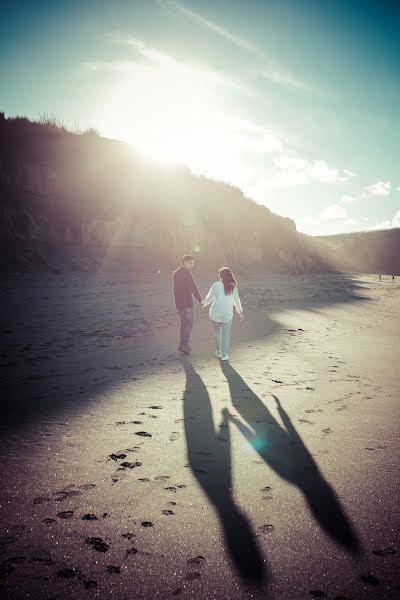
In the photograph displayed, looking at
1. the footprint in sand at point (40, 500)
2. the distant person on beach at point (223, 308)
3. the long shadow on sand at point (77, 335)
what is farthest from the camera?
the distant person on beach at point (223, 308)

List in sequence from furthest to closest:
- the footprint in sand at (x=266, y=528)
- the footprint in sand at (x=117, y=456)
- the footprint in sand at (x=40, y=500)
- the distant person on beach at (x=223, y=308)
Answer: the distant person on beach at (x=223, y=308) → the footprint in sand at (x=117, y=456) → the footprint in sand at (x=40, y=500) → the footprint in sand at (x=266, y=528)

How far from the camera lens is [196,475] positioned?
2836mm

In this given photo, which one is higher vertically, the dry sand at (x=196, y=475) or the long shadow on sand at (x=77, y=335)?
the long shadow on sand at (x=77, y=335)

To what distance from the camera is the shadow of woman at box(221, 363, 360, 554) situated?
2.26 m

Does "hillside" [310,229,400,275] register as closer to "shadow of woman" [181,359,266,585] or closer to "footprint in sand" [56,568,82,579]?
"shadow of woman" [181,359,266,585]

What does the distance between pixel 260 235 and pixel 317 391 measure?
94.6ft

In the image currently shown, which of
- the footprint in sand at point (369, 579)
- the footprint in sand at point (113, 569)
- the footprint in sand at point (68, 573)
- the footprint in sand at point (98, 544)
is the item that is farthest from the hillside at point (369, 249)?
the footprint in sand at point (68, 573)

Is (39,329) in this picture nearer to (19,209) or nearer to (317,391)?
(317,391)

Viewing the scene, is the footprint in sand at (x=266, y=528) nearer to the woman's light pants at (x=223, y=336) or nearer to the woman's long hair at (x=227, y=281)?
the woman's light pants at (x=223, y=336)

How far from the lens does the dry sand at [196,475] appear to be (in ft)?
6.12

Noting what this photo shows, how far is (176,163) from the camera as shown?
2958 centimetres

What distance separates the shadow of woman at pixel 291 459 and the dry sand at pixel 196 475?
0.01 m

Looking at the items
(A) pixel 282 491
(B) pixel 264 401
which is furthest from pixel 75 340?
(A) pixel 282 491

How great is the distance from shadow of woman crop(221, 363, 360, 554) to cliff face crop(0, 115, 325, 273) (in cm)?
1618
